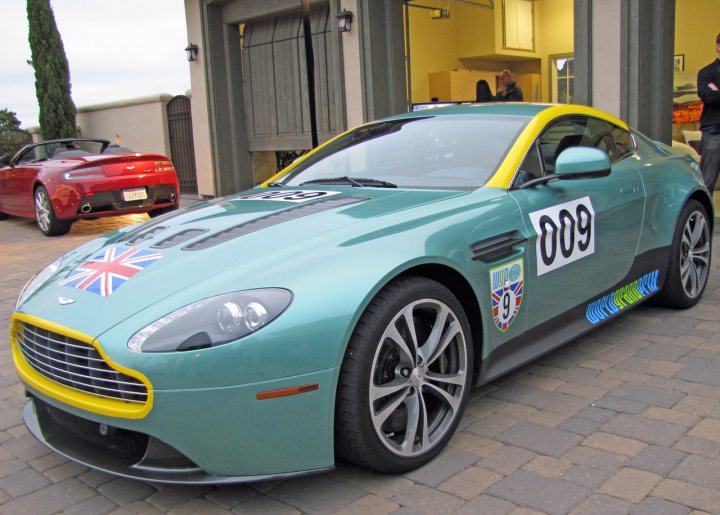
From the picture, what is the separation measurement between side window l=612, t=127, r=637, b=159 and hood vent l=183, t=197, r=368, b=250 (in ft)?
6.02

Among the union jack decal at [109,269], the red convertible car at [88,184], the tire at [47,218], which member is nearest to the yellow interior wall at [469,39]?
the red convertible car at [88,184]

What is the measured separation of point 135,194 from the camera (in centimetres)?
952

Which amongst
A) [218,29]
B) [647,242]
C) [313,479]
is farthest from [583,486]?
[218,29]

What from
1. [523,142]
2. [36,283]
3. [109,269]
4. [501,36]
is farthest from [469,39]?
[109,269]

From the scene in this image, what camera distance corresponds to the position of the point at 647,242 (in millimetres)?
4105

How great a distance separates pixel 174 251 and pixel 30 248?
6913 mm

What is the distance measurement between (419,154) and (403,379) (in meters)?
1.46

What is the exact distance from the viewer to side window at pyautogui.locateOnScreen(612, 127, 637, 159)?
4236 millimetres

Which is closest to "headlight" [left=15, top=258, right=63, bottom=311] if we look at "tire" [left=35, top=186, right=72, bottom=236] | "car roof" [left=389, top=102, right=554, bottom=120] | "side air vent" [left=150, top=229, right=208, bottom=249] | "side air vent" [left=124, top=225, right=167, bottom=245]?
"side air vent" [left=124, top=225, right=167, bottom=245]

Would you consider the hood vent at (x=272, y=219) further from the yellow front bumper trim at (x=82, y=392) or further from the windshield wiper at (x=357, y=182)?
the yellow front bumper trim at (x=82, y=392)

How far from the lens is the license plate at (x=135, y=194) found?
372 inches

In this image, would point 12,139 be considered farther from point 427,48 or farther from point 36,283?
point 36,283

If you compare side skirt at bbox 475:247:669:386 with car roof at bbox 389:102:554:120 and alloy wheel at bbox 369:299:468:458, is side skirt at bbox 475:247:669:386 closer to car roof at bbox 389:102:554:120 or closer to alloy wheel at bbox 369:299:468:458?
alloy wheel at bbox 369:299:468:458

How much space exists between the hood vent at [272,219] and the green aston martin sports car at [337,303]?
0.05ft
